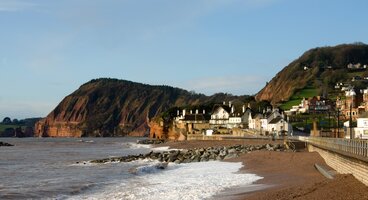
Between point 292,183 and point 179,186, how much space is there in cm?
617

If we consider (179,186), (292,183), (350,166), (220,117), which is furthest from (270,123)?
(350,166)

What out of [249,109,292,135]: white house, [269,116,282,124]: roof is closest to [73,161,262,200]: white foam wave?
[249,109,292,135]: white house

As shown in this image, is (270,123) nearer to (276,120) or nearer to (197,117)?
(276,120)

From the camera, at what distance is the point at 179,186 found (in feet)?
97.9

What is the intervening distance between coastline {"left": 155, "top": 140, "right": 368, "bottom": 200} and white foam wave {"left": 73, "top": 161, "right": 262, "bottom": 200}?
103cm

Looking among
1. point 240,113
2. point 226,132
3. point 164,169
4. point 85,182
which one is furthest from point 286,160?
point 240,113

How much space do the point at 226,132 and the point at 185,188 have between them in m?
99.2

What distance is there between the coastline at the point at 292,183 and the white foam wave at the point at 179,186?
1034 millimetres

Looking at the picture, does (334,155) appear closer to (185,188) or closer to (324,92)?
(185,188)

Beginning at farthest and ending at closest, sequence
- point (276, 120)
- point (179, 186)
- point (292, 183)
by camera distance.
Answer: point (276, 120)
point (179, 186)
point (292, 183)

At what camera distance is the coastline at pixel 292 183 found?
70.4 feet

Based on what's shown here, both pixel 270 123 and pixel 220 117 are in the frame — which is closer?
pixel 270 123

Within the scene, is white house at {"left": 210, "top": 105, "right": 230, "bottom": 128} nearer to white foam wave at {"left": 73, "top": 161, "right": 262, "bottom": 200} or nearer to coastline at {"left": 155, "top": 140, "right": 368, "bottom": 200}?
coastline at {"left": 155, "top": 140, "right": 368, "bottom": 200}

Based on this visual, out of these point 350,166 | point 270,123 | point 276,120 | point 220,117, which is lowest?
point 350,166
